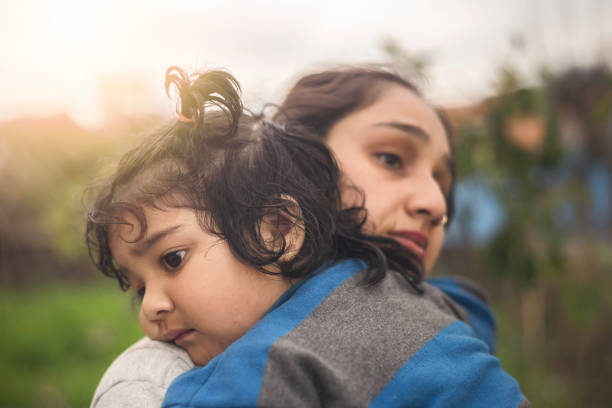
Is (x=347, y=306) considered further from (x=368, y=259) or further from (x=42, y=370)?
(x=42, y=370)

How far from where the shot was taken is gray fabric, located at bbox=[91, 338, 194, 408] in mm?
928

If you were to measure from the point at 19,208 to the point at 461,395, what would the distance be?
19.4 feet

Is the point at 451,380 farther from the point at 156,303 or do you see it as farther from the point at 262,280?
the point at 156,303

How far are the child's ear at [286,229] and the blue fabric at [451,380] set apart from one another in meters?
0.36

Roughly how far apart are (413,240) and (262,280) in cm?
50

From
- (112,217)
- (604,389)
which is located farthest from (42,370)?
(604,389)

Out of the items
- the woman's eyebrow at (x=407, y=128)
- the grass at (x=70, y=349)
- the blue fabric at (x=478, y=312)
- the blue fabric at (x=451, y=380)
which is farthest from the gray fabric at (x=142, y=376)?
the grass at (x=70, y=349)

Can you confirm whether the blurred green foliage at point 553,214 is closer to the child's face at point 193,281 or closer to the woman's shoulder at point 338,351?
the woman's shoulder at point 338,351

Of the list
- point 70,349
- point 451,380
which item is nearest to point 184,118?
point 451,380

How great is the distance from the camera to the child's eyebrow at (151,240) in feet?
3.26

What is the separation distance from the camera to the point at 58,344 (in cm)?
427

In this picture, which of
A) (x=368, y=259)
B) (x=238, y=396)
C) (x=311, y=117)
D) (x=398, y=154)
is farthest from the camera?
(x=311, y=117)

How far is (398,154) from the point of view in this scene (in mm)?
1381

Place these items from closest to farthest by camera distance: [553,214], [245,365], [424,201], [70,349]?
[245,365], [424,201], [553,214], [70,349]
